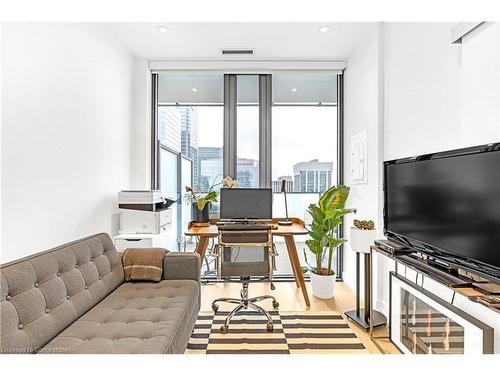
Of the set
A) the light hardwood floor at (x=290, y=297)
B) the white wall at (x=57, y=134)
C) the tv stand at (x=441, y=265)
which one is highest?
the white wall at (x=57, y=134)

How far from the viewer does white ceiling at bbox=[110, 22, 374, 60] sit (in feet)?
10.7

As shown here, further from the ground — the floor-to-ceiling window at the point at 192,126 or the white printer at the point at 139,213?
the floor-to-ceiling window at the point at 192,126

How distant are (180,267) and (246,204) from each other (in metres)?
1.27

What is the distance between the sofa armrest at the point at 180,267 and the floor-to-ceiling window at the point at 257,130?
66.7 inches

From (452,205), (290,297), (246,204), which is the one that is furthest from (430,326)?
(246,204)

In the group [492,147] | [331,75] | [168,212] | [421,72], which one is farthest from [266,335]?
[331,75]

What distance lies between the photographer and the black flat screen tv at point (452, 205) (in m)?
1.35

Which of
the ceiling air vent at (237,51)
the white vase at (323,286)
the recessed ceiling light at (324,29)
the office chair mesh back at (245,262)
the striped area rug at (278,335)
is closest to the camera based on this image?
the striped area rug at (278,335)

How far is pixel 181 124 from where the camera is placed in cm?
434

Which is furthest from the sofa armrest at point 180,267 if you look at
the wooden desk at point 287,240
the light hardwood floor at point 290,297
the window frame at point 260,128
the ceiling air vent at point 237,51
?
the ceiling air vent at point 237,51

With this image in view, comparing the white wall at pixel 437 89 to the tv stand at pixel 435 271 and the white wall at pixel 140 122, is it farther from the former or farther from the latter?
the white wall at pixel 140 122

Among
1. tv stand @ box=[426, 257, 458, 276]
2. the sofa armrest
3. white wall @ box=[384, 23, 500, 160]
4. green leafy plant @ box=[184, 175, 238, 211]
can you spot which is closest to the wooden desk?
green leafy plant @ box=[184, 175, 238, 211]

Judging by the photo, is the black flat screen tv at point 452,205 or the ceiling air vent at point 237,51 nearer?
the black flat screen tv at point 452,205

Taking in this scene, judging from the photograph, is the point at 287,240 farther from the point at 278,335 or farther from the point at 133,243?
the point at 133,243
